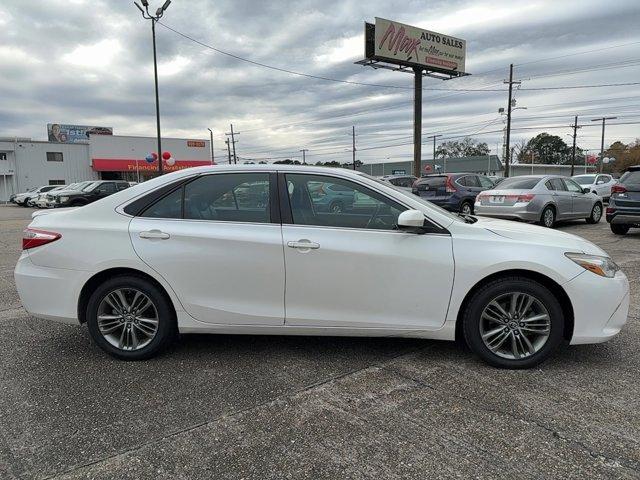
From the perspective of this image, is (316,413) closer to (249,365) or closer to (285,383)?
(285,383)

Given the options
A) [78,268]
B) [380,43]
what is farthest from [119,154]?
[78,268]

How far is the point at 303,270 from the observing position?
3568 mm

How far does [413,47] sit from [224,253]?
35962mm

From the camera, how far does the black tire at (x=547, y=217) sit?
462 inches

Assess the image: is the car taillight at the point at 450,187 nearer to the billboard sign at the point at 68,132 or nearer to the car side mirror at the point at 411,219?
the car side mirror at the point at 411,219

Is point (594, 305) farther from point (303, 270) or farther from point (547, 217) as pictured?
point (547, 217)

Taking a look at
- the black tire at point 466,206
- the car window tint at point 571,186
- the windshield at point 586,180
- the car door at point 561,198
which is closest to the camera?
the car door at point 561,198

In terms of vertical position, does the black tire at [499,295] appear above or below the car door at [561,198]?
below

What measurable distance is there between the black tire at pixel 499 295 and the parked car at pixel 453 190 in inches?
474

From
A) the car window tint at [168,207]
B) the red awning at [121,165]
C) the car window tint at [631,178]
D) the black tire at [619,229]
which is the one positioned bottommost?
the black tire at [619,229]

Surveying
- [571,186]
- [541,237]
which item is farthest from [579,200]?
[541,237]

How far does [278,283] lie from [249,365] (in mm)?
705

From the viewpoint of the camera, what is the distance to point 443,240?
3541mm

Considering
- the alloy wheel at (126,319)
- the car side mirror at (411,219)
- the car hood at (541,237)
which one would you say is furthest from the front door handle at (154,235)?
the car hood at (541,237)
